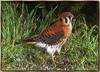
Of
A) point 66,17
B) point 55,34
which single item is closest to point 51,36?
point 55,34

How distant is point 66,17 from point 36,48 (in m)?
0.60

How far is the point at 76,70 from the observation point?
6.75 meters

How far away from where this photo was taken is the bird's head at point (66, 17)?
6672 mm

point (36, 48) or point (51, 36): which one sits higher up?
point (51, 36)

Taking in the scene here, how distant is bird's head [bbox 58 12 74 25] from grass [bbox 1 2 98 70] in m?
0.08

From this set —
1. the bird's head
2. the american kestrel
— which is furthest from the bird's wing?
the bird's head

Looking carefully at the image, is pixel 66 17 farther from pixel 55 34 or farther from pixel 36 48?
pixel 36 48

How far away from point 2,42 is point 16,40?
20cm

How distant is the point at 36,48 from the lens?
6.75 m

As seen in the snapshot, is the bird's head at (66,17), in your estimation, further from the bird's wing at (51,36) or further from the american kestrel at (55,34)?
the bird's wing at (51,36)

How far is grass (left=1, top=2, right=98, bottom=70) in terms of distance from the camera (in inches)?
264

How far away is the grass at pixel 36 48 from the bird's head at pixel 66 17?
0.26ft

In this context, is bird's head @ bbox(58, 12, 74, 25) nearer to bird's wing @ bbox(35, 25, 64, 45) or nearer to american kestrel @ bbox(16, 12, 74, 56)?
american kestrel @ bbox(16, 12, 74, 56)

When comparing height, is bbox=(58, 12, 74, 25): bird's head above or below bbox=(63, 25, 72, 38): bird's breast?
above
